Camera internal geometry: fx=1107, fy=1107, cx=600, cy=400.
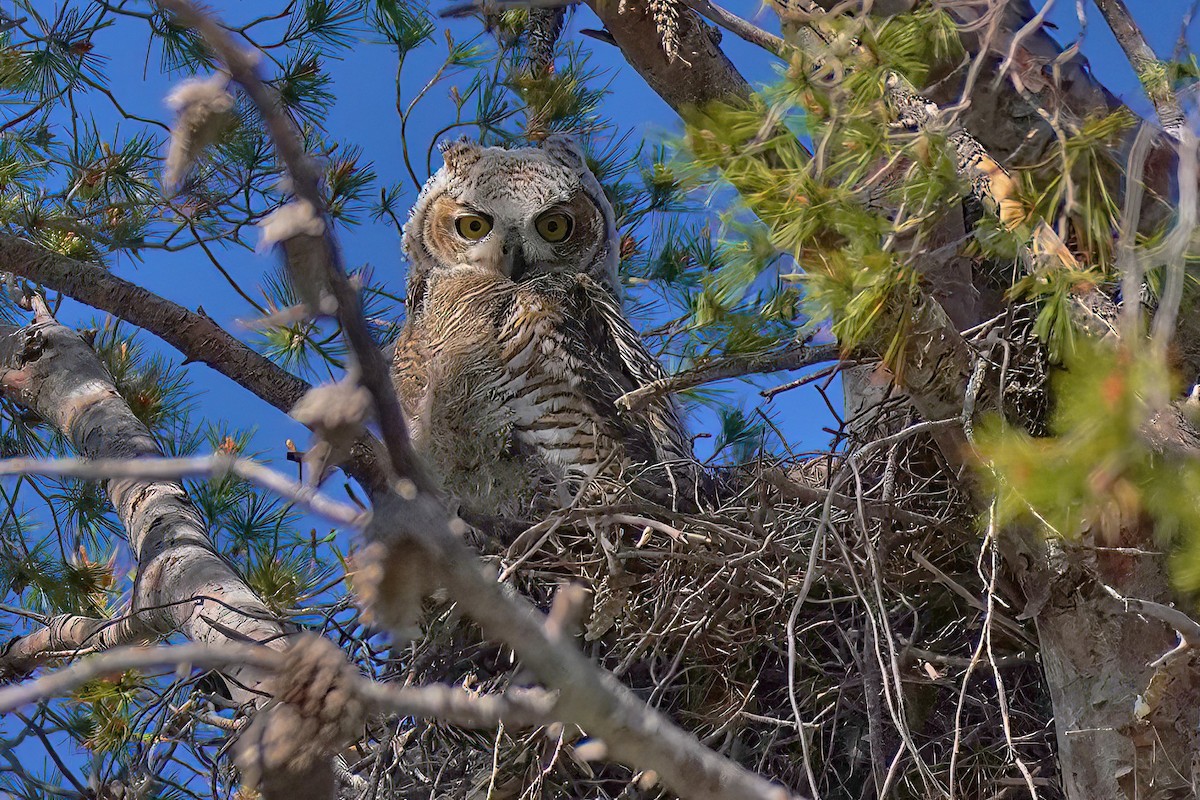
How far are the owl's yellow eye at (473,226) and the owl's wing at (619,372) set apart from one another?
1.47 feet

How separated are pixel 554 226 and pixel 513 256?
0.54ft

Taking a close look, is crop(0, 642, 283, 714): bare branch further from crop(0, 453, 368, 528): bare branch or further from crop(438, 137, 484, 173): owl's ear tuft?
crop(438, 137, 484, 173): owl's ear tuft

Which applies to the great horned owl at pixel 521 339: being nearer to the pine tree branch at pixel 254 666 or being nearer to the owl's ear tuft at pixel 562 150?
the owl's ear tuft at pixel 562 150

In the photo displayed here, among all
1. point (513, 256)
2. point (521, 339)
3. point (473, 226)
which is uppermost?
point (473, 226)

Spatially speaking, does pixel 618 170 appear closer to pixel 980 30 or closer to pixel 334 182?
pixel 334 182

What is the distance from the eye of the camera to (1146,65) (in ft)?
5.30

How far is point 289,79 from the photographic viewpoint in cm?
262

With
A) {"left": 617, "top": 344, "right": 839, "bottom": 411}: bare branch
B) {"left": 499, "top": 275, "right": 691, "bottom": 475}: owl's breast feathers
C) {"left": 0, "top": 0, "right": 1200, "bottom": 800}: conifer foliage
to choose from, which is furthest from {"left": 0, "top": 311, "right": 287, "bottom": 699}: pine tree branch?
{"left": 617, "top": 344, "right": 839, "bottom": 411}: bare branch

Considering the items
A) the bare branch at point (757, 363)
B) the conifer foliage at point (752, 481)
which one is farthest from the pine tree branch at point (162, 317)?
the bare branch at point (757, 363)

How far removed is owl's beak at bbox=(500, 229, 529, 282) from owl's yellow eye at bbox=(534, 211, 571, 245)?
7 cm

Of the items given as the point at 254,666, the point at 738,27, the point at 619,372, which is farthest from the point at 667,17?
the point at 254,666

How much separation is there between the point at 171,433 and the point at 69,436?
551 millimetres

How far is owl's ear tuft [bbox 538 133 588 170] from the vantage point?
294 centimetres

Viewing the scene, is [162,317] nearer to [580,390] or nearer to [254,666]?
[580,390]
